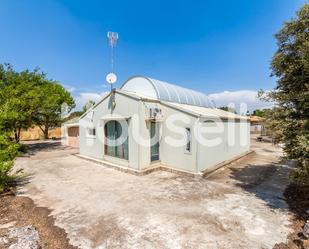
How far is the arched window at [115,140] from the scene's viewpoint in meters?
11.2

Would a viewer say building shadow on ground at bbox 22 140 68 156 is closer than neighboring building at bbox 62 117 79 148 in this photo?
Yes

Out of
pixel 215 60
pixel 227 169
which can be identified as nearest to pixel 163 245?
pixel 227 169

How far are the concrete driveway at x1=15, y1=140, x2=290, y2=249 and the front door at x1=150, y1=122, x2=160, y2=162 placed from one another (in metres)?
1.48

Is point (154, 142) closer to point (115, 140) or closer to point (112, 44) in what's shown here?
point (115, 140)

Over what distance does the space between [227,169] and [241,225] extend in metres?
6.68

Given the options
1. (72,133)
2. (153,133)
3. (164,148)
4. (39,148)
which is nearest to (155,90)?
(153,133)

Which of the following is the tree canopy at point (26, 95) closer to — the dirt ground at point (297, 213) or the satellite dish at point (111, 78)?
the satellite dish at point (111, 78)

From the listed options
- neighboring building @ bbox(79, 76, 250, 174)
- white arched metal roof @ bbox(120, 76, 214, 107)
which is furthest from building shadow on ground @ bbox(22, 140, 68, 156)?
white arched metal roof @ bbox(120, 76, 214, 107)

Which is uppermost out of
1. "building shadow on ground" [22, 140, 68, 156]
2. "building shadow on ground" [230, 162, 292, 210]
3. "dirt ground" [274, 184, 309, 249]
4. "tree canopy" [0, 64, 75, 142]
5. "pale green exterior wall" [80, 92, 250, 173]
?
"tree canopy" [0, 64, 75, 142]

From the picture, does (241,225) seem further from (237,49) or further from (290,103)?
(237,49)

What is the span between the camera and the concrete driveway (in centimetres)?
437

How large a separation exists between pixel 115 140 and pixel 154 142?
102 inches

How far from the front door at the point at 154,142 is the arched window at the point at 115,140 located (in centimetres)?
149

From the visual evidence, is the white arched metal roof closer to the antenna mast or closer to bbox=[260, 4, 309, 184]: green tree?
the antenna mast
